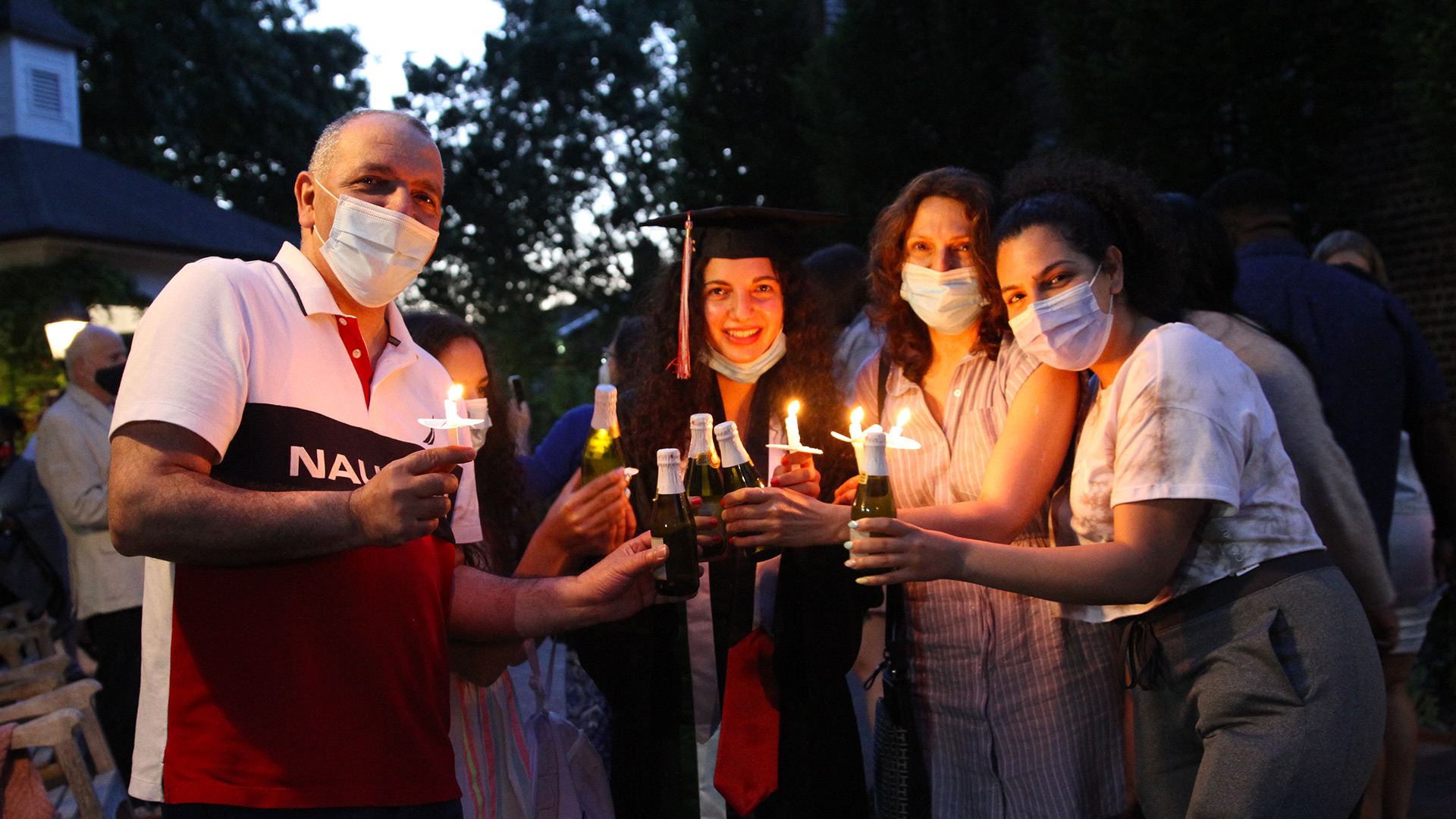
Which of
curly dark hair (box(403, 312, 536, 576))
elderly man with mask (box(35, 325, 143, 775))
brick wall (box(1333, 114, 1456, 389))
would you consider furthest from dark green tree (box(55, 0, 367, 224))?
curly dark hair (box(403, 312, 536, 576))

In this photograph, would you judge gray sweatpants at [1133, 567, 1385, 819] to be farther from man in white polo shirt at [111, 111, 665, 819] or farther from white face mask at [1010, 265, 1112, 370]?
man in white polo shirt at [111, 111, 665, 819]

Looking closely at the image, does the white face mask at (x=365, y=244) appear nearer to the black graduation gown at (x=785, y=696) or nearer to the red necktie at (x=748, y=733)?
the black graduation gown at (x=785, y=696)

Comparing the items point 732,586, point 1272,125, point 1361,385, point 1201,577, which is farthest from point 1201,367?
point 1272,125

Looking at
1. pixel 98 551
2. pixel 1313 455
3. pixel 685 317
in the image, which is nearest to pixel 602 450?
pixel 685 317

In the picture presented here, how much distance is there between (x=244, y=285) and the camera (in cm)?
206

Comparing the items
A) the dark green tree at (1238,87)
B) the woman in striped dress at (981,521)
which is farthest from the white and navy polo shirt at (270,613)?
the dark green tree at (1238,87)

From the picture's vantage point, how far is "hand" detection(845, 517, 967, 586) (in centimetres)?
225

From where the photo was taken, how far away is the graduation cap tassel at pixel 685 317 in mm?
3127

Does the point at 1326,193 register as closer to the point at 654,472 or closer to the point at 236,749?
the point at 654,472

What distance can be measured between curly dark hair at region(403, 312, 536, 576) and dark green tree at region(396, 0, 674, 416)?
2494cm

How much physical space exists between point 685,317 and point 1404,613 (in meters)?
3.36

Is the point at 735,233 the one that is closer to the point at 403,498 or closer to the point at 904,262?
the point at 904,262

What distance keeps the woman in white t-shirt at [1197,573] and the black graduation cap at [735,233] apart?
918 millimetres

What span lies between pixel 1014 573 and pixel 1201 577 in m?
0.45
